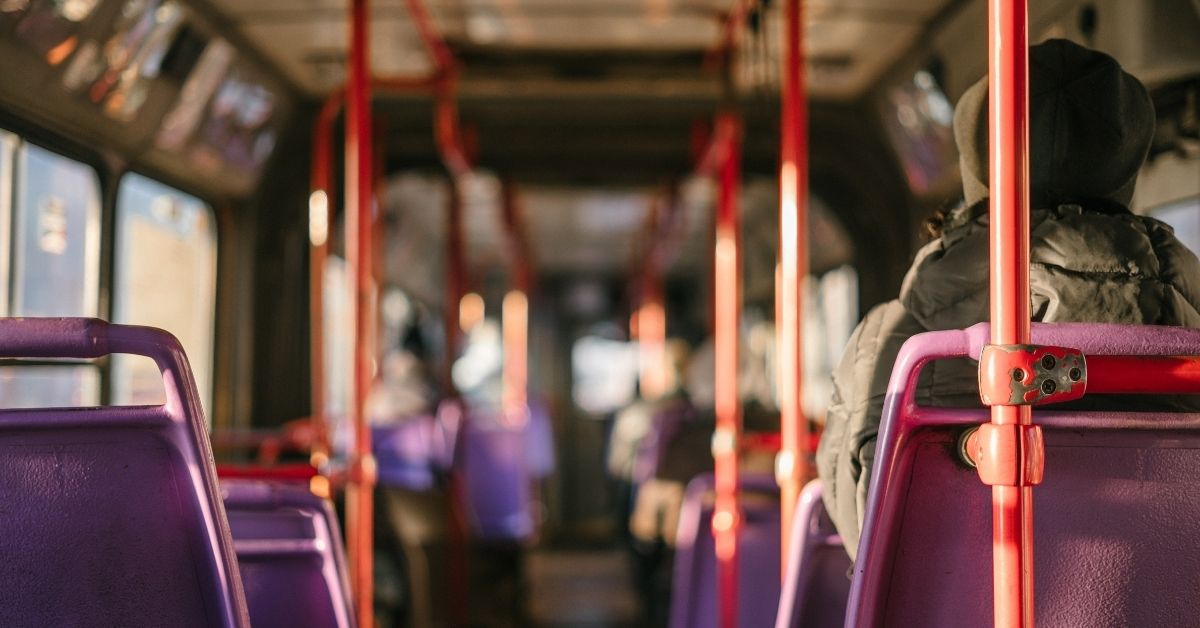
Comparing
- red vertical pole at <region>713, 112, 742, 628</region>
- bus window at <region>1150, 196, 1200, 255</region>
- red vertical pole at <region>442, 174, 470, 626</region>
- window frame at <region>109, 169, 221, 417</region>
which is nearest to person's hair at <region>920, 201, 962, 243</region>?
bus window at <region>1150, 196, 1200, 255</region>

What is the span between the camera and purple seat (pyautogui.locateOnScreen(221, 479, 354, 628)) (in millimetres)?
2010

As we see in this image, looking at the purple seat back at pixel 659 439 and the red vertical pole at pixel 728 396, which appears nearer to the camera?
the red vertical pole at pixel 728 396

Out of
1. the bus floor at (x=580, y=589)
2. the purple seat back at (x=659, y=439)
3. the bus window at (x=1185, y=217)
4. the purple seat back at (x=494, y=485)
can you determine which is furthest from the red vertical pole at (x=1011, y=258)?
the purple seat back at (x=494, y=485)

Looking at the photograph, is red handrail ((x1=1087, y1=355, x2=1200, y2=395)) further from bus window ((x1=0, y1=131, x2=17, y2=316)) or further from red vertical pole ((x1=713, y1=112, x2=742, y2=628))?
bus window ((x1=0, y1=131, x2=17, y2=316))

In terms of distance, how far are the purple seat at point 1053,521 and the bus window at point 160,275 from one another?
2535 millimetres

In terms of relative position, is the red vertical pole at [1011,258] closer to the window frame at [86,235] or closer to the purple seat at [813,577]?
the purple seat at [813,577]

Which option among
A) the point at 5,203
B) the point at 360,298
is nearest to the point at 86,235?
the point at 5,203

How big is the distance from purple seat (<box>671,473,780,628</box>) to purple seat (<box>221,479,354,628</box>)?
134 centimetres

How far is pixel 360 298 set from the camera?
2686 mm

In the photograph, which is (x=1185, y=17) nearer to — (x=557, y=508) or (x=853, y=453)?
(x=853, y=453)

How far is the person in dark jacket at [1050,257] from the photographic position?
141 centimetres

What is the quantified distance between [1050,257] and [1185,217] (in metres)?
1.26

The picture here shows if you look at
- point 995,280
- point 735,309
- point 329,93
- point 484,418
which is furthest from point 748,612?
point 484,418

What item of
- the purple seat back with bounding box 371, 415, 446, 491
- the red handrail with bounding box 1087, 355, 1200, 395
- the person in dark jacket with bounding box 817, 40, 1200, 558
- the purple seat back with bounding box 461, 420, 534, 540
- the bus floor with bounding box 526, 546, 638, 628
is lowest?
the bus floor with bounding box 526, 546, 638, 628
